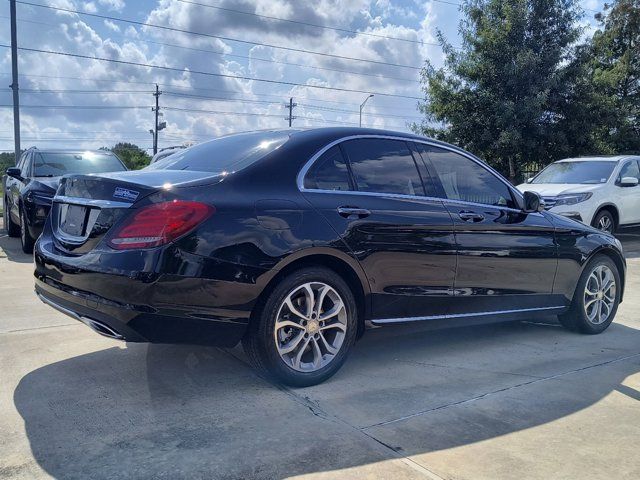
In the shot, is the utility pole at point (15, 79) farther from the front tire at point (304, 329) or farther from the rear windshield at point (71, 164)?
the front tire at point (304, 329)

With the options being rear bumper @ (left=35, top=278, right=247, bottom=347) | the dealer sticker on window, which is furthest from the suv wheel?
the dealer sticker on window

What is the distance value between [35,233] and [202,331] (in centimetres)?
609

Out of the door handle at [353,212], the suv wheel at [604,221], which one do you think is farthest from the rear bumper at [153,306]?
the suv wheel at [604,221]

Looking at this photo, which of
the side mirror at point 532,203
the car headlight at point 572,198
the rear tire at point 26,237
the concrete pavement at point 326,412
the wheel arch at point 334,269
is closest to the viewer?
the concrete pavement at point 326,412

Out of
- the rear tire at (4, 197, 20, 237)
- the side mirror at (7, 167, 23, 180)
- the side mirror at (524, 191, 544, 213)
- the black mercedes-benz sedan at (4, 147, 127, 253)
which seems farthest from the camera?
the rear tire at (4, 197, 20, 237)

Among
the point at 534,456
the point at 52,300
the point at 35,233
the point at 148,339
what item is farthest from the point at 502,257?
the point at 35,233

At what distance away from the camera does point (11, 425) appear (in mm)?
3049

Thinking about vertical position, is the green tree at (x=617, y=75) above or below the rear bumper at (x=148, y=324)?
above

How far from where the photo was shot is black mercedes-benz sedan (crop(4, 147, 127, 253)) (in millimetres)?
8328

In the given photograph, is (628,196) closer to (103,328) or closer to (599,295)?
(599,295)

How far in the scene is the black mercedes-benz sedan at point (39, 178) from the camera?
833 centimetres

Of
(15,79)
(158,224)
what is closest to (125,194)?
(158,224)

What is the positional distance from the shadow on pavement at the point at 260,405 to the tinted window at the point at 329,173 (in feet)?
3.36

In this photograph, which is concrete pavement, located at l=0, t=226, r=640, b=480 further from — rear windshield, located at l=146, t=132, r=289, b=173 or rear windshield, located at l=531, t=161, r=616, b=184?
rear windshield, located at l=531, t=161, r=616, b=184
